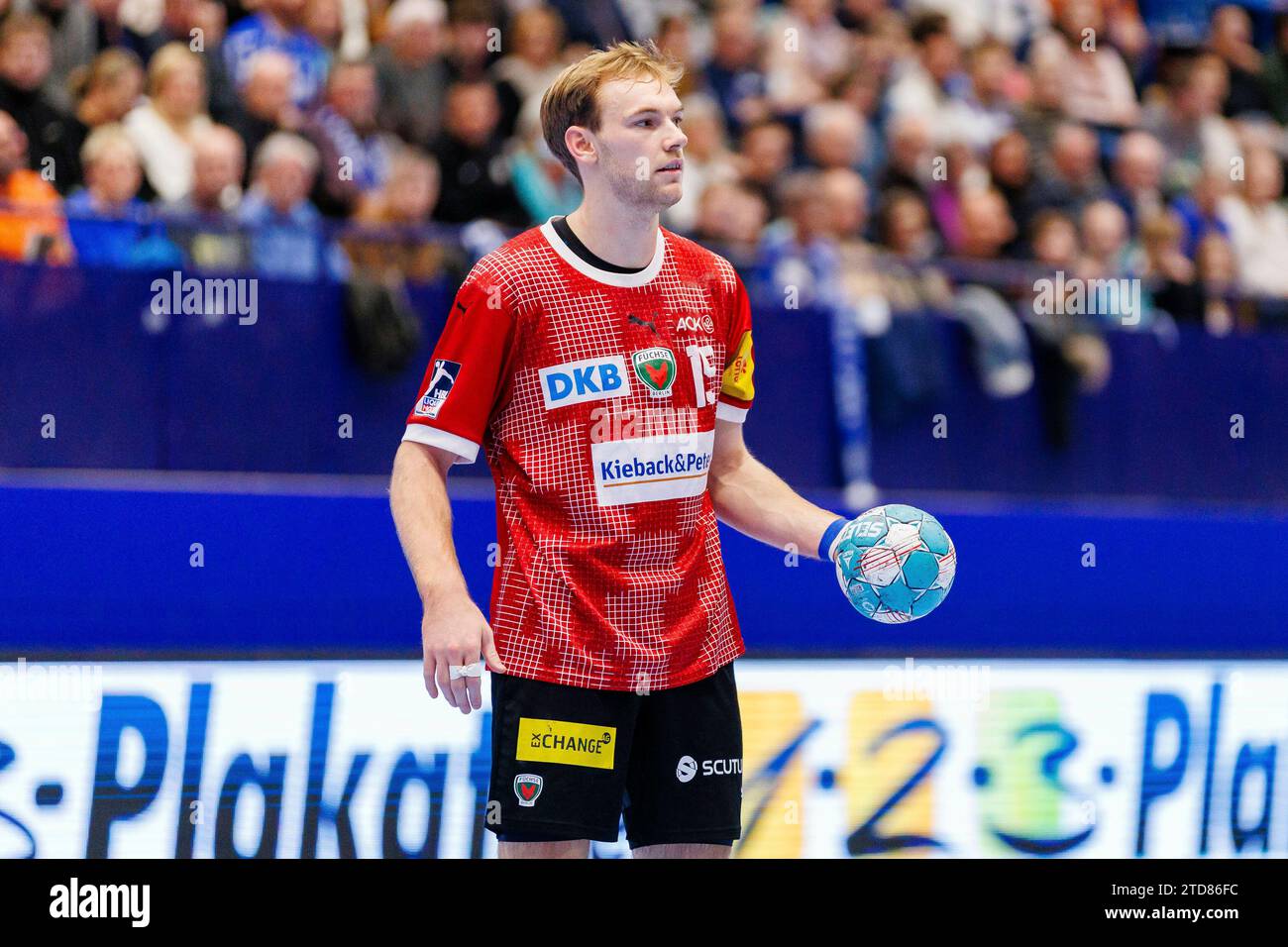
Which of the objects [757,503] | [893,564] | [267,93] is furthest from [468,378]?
[267,93]

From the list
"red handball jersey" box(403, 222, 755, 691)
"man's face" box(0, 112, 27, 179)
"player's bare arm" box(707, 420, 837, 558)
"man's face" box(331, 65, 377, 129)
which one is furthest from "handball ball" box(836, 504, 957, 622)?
"man's face" box(331, 65, 377, 129)

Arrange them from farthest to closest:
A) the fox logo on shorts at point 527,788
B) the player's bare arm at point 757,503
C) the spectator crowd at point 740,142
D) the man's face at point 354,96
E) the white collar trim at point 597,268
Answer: the man's face at point 354,96
the spectator crowd at point 740,142
the player's bare arm at point 757,503
the white collar trim at point 597,268
the fox logo on shorts at point 527,788

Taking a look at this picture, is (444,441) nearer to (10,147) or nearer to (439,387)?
(439,387)

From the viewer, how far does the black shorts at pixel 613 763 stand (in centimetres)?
347

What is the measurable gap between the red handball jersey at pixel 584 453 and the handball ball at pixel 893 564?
11.0 inches

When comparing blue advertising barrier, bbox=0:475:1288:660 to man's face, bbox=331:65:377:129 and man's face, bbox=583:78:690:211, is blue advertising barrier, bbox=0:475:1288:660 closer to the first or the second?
man's face, bbox=331:65:377:129

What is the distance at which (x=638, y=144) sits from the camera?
11.6ft

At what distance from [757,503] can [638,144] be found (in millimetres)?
775

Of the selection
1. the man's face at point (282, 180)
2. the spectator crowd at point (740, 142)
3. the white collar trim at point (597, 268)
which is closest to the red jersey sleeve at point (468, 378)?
the white collar trim at point (597, 268)

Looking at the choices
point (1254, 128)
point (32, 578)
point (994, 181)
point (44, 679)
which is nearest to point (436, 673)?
point (44, 679)

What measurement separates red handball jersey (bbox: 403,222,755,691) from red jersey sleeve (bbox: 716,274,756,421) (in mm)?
169

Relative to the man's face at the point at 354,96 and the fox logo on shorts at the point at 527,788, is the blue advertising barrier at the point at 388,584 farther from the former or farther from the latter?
the fox logo on shorts at the point at 527,788
